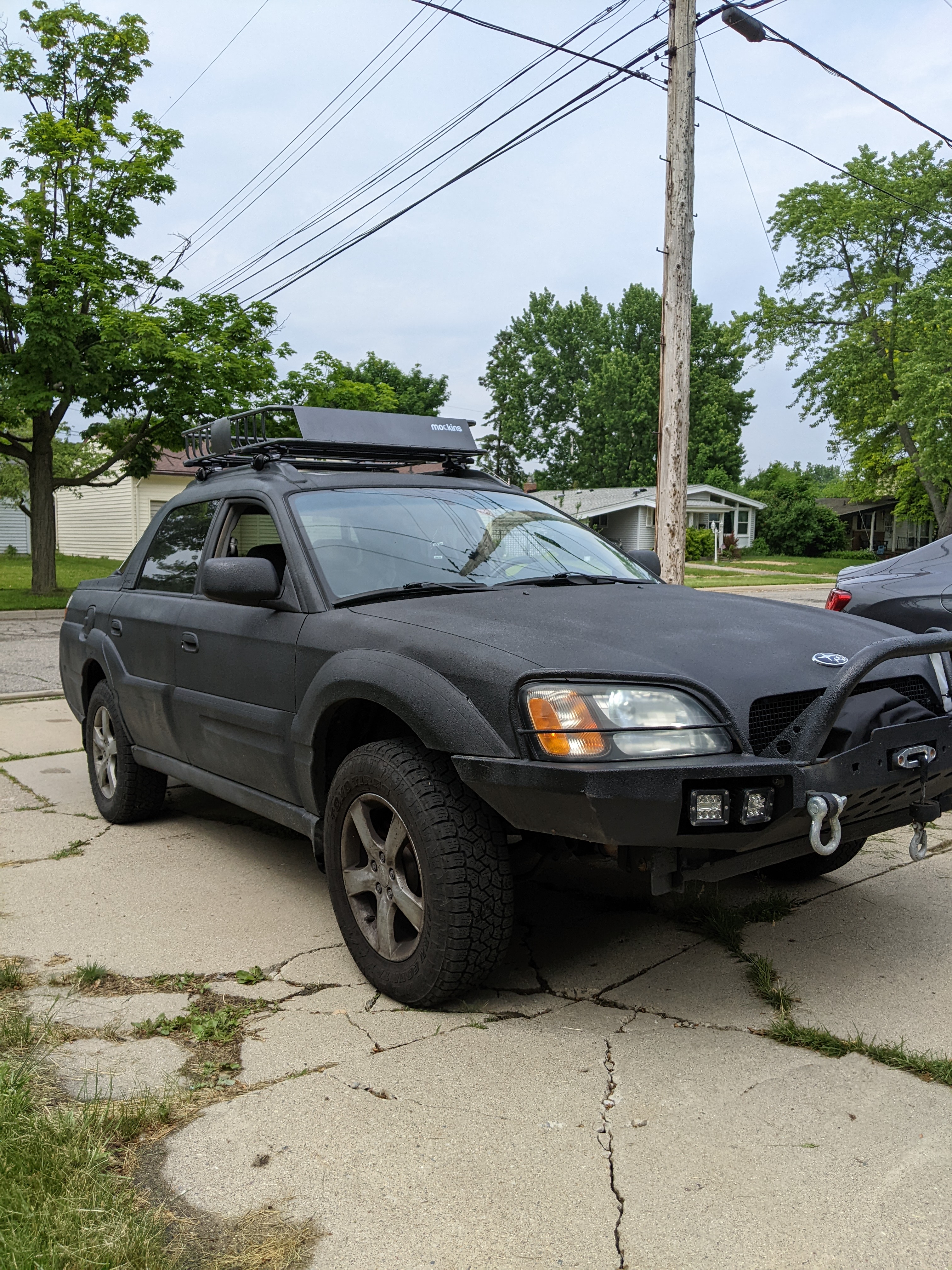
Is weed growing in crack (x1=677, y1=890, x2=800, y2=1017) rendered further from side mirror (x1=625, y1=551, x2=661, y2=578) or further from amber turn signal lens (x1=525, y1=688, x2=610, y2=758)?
side mirror (x1=625, y1=551, x2=661, y2=578)

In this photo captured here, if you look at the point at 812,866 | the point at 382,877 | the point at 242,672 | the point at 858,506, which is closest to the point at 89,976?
the point at 382,877

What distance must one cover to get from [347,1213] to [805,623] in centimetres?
220

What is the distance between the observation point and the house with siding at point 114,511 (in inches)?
1448

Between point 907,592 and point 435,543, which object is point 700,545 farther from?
point 435,543

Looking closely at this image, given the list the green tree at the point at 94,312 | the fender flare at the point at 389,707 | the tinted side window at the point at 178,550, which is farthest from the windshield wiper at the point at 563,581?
the green tree at the point at 94,312

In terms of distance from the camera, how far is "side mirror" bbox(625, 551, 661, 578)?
4664mm

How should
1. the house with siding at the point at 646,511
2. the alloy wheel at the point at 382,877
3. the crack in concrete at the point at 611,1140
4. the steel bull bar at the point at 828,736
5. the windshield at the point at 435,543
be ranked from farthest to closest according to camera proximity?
1. the house with siding at the point at 646,511
2. the windshield at the point at 435,543
3. the alloy wheel at the point at 382,877
4. the steel bull bar at the point at 828,736
5. the crack in concrete at the point at 611,1140

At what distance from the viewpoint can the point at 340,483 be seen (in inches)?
165

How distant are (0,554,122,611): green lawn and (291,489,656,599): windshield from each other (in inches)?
286

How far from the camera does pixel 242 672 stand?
3.93 metres

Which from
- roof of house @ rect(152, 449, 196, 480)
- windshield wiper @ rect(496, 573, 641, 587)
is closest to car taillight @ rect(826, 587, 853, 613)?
windshield wiper @ rect(496, 573, 641, 587)

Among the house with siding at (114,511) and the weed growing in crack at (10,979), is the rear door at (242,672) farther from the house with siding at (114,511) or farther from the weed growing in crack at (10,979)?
the house with siding at (114,511)

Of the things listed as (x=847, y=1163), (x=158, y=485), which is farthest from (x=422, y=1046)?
(x=158, y=485)

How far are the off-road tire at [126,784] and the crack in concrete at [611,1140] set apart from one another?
3014 millimetres
